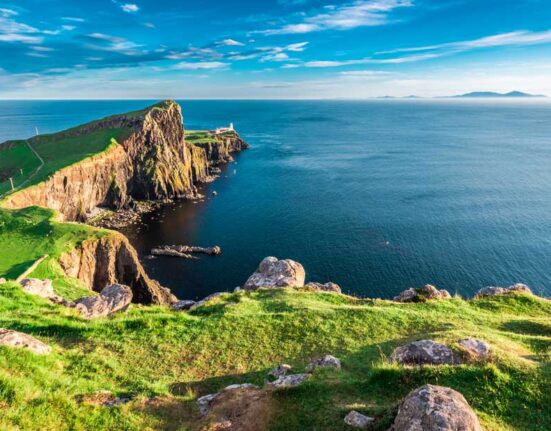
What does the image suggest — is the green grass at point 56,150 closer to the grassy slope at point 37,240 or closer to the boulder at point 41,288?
the grassy slope at point 37,240

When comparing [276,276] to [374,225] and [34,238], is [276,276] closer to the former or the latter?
[34,238]

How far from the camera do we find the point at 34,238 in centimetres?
4638

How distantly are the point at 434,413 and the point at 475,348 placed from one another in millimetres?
8529

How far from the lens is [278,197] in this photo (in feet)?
361

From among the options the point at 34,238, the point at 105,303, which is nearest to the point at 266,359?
the point at 105,303

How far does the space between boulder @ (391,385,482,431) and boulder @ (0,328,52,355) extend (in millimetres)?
14875

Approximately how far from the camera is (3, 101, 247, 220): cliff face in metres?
82.1

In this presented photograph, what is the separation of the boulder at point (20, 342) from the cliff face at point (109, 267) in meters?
30.5

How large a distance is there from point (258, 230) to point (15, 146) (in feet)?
273

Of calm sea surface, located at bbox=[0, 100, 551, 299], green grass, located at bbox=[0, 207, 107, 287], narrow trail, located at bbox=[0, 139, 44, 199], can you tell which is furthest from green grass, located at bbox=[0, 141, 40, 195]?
green grass, located at bbox=[0, 207, 107, 287]

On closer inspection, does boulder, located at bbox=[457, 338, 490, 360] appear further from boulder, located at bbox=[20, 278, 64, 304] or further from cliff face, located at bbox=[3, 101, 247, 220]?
cliff face, located at bbox=[3, 101, 247, 220]

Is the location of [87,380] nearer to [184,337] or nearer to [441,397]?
[184,337]

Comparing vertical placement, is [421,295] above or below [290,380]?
below

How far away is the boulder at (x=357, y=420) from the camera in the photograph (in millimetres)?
10742
